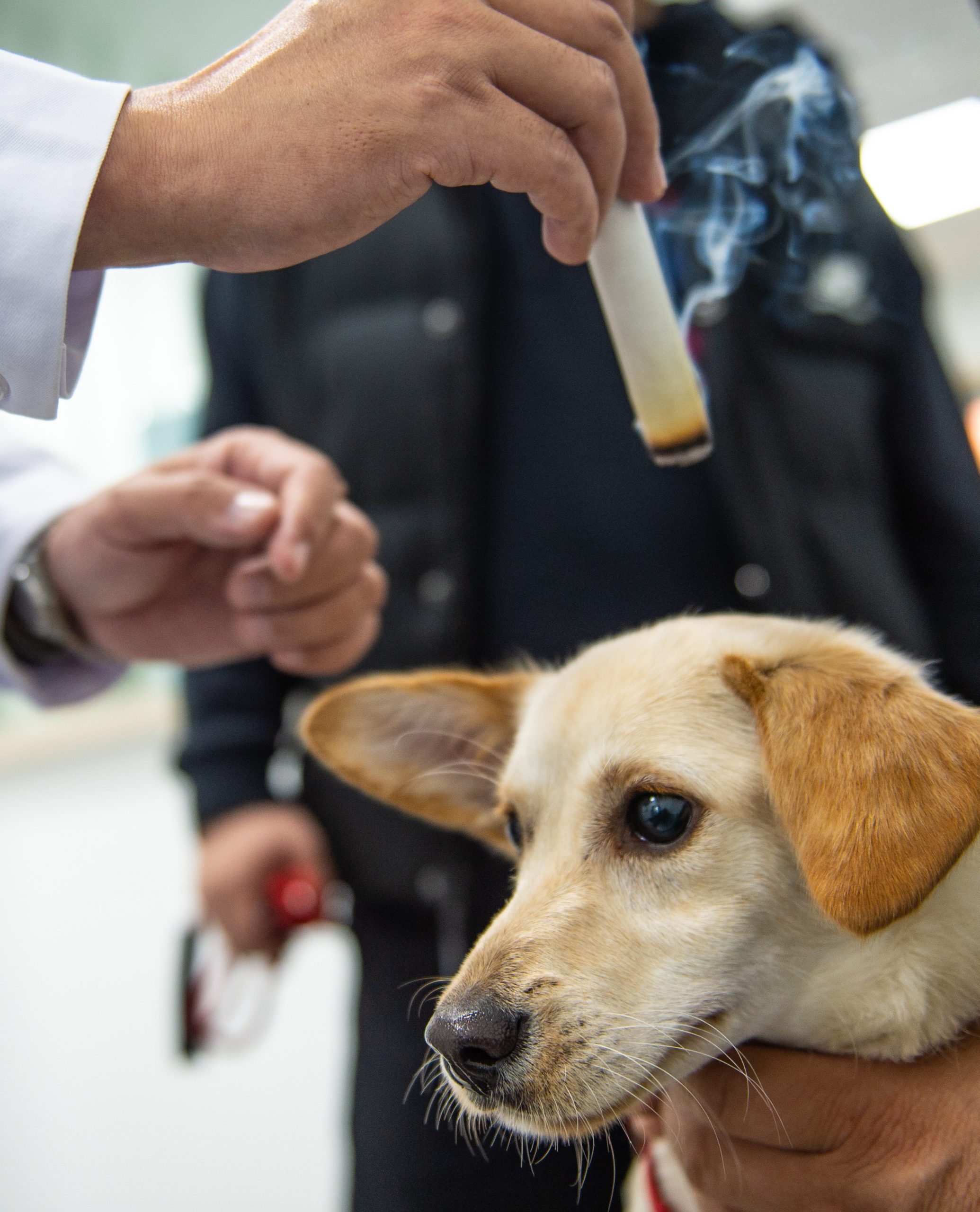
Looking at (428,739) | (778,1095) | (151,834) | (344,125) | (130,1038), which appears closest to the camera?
(344,125)

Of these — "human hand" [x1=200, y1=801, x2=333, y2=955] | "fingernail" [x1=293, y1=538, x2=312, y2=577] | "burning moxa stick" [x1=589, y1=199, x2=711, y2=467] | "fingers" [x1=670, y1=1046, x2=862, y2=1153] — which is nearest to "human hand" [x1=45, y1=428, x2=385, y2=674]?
"fingernail" [x1=293, y1=538, x2=312, y2=577]

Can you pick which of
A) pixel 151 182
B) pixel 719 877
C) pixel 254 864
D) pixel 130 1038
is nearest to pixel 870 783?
pixel 719 877

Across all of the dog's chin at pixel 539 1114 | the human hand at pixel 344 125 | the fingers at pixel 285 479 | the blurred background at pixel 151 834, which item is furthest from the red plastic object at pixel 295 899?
the human hand at pixel 344 125

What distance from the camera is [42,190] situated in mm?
419

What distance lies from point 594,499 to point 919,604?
0.89 ft

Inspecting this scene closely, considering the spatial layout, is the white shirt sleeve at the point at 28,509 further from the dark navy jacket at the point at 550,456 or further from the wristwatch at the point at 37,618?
the dark navy jacket at the point at 550,456

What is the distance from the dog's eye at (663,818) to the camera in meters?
0.55

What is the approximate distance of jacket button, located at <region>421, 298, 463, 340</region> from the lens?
0.84 m

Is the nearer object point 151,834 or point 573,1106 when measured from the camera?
point 573,1106

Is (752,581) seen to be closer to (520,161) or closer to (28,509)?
(520,161)

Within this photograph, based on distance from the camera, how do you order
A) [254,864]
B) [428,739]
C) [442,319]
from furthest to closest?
[254,864], [442,319], [428,739]

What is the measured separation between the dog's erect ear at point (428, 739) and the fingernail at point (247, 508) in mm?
159

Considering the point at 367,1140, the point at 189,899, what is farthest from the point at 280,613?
the point at 189,899

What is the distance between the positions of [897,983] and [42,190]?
2.05ft
